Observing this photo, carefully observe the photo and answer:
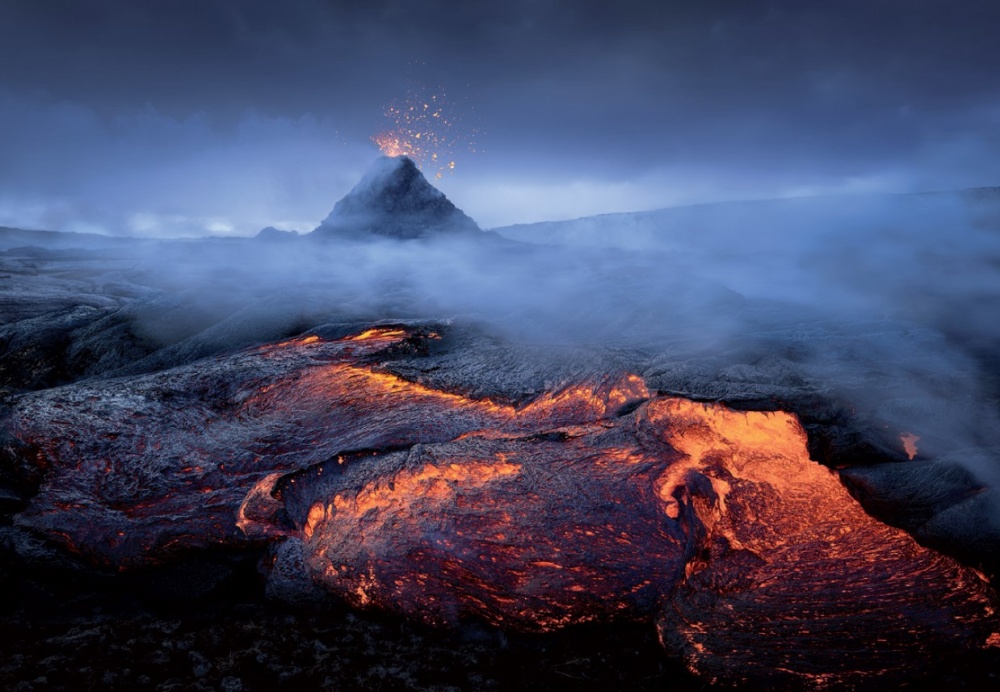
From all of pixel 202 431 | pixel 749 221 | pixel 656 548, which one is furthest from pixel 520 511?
pixel 749 221

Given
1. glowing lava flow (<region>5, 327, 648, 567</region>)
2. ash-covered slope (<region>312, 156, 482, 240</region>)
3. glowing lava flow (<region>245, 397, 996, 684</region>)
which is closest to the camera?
glowing lava flow (<region>245, 397, 996, 684</region>)

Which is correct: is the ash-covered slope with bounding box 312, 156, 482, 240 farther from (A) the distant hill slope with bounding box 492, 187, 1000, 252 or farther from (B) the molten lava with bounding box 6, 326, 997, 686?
(B) the molten lava with bounding box 6, 326, 997, 686

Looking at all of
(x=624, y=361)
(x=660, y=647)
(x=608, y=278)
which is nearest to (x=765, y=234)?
(x=608, y=278)

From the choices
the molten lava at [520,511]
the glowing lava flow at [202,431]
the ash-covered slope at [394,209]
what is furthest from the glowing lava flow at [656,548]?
the ash-covered slope at [394,209]

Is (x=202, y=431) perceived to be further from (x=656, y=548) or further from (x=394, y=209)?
(x=394, y=209)

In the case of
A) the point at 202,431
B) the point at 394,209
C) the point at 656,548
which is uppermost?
the point at 394,209

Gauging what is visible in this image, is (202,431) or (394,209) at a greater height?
(394,209)

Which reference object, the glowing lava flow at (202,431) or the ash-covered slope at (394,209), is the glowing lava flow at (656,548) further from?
the ash-covered slope at (394,209)

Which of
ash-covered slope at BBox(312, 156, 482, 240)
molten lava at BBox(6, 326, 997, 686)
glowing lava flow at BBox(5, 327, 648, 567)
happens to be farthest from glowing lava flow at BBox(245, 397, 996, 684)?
ash-covered slope at BBox(312, 156, 482, 240)
